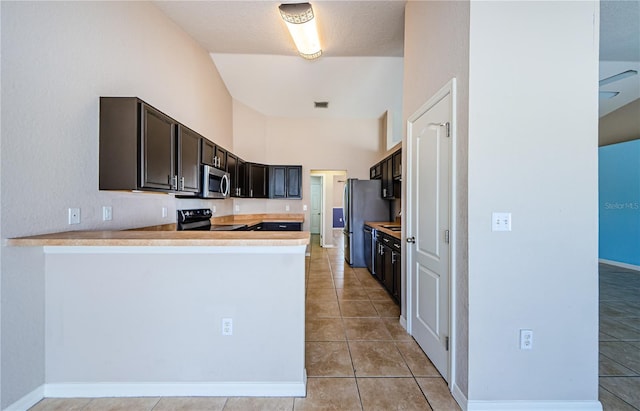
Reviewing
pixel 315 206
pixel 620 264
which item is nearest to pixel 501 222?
pixel 620 264

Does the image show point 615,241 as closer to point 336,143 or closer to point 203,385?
point 336,143

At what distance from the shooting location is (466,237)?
1.54 m

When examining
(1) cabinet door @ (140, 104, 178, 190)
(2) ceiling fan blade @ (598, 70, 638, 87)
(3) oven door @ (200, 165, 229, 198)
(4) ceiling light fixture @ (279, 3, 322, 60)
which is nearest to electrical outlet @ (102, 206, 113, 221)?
(1) cabinet door @ (140, 104, 178, 190)

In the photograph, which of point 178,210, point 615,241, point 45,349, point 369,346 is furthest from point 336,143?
point 615,241

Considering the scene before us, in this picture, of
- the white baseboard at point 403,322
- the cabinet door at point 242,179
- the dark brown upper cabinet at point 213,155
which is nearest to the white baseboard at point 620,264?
the white baseboard at point 403,322

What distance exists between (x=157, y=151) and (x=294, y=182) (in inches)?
144

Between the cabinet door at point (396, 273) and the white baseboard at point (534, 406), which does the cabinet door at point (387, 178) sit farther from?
the white baseboard at point (534, 406)

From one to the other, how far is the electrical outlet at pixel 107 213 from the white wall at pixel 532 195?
2.67 meters

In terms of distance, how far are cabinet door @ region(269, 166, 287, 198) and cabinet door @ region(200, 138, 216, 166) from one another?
2.20 metres

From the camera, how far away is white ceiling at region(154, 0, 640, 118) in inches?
109

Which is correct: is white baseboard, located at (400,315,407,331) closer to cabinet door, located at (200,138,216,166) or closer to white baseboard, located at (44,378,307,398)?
white baseboard, located at (44,378,307,398)

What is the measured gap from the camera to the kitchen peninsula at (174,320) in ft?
5.34

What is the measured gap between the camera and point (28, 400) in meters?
1.54

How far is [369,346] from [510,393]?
3.27 feet
